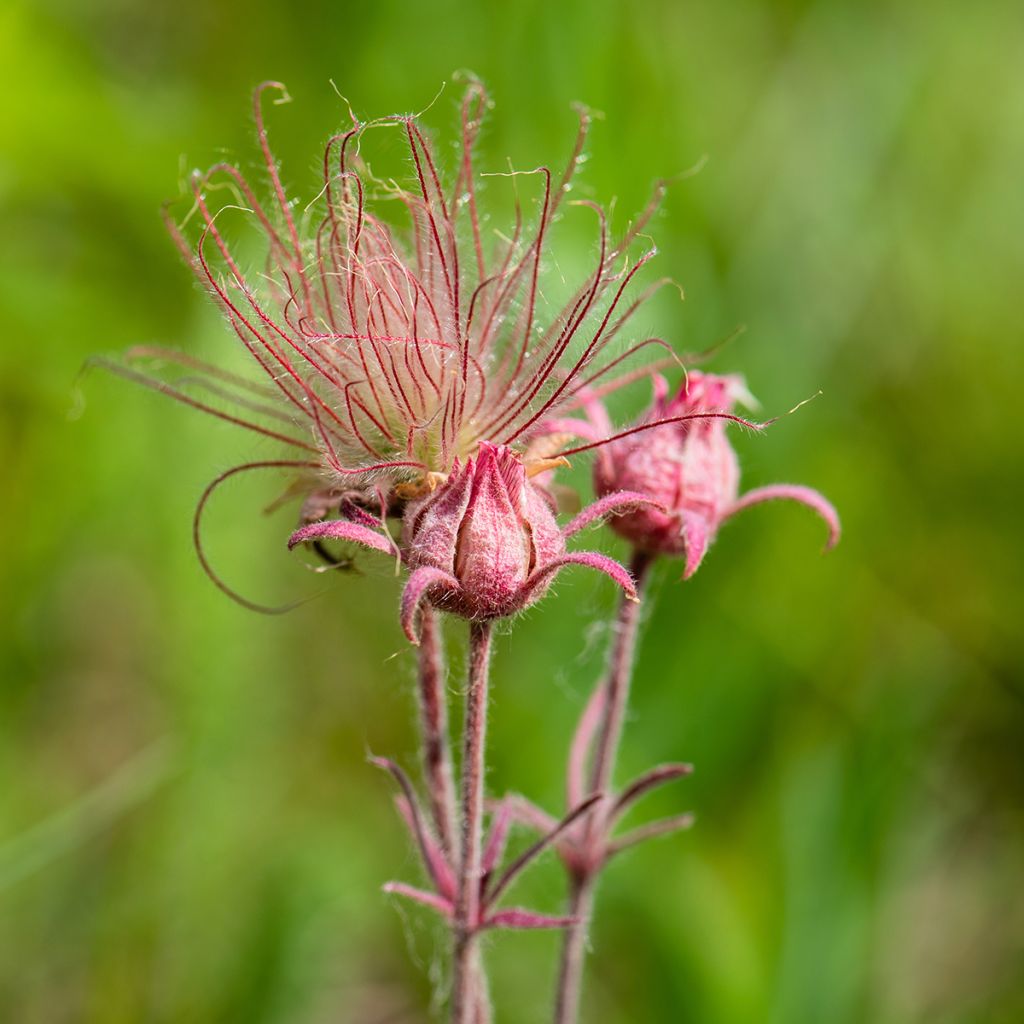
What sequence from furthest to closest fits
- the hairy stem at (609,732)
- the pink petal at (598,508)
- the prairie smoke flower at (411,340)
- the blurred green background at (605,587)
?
the blurred green background at (605,587), the hairy stem at (609,732), the prairie smoke flower at (411,340), the pink petal at (598,508)

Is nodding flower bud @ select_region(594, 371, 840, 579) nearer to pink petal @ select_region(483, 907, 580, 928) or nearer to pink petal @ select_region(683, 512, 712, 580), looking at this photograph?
pink petal @ select_region(683, 512, 712, 580)

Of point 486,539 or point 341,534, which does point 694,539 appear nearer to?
point 486,539

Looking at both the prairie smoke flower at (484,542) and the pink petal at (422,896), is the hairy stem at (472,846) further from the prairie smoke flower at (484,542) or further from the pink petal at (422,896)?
the prairie smoke flower at (484,542)

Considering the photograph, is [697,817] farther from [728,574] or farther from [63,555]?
[63,555]

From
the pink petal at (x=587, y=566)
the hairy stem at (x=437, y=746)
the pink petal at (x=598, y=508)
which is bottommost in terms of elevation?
the hairy stem at (x=437, y=746)

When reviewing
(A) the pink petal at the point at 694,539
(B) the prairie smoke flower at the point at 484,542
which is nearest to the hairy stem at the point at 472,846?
(B) the prairie smoke flower at the point at 484,542

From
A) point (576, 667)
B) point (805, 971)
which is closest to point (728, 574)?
point (576, 667)

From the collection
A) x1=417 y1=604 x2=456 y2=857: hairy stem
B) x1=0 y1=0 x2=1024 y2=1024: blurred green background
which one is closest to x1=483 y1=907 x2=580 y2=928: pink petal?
x1=417 y1=604 x2=456 y2=857: hairy stem
